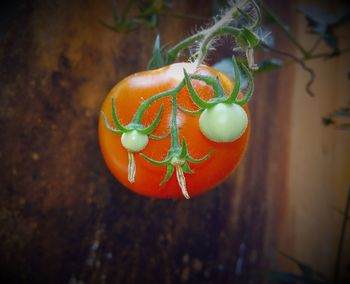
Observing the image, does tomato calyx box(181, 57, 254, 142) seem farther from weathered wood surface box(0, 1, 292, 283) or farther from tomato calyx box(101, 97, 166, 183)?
weathered wood surface box(0, 1, 292, 283)

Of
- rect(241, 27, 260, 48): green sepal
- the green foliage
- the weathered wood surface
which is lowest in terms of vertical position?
the weathered wood surface

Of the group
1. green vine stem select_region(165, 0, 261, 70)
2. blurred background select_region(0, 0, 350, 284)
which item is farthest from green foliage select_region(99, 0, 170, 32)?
green vine stem select_region(165, 0, 261, 70)

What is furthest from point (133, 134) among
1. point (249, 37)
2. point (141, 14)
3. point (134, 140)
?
point (141, 14)

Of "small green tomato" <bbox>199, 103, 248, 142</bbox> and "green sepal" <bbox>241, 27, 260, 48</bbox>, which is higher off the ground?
"green sepal" <bbox>241, 27, 260, 48</bbox>

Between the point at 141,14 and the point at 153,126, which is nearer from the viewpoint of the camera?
the point at 153,126

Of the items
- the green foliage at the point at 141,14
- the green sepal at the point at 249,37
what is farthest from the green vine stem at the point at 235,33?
the green foliage at the point at 141,14

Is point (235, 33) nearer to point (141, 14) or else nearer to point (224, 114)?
point (224, 114)
